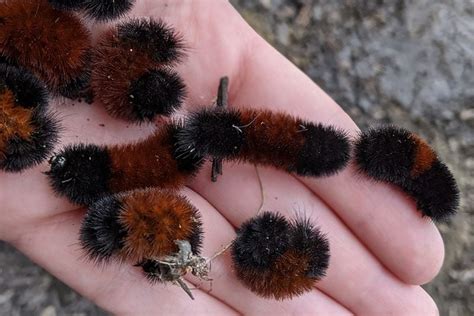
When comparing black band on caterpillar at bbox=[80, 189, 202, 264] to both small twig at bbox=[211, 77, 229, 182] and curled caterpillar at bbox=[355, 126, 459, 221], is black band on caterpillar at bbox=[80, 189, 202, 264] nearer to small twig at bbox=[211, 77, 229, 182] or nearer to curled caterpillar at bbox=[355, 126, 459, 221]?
small twig at bbox=[211, 77, 229, 182]

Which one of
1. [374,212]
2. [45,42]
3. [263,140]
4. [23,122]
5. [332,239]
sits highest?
[45,42]

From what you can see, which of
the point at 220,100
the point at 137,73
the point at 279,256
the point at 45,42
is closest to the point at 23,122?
the point at 45,42

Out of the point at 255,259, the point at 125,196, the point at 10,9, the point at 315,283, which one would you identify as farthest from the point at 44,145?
the point at 315,283

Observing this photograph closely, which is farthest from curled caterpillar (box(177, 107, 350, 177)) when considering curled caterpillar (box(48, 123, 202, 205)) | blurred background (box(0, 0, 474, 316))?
blurred background (box(0, 0, 474, 316))

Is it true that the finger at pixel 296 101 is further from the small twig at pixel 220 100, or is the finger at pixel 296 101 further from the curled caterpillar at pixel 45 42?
the curled caterpillar at pixel 45 42

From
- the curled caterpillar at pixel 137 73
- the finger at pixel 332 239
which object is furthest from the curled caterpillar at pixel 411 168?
the curled caterpillar at pixel 137 73

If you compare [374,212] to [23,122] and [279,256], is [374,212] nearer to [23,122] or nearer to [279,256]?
[279,256]

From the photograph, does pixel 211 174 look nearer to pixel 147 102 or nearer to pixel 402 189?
pixel 147 102
